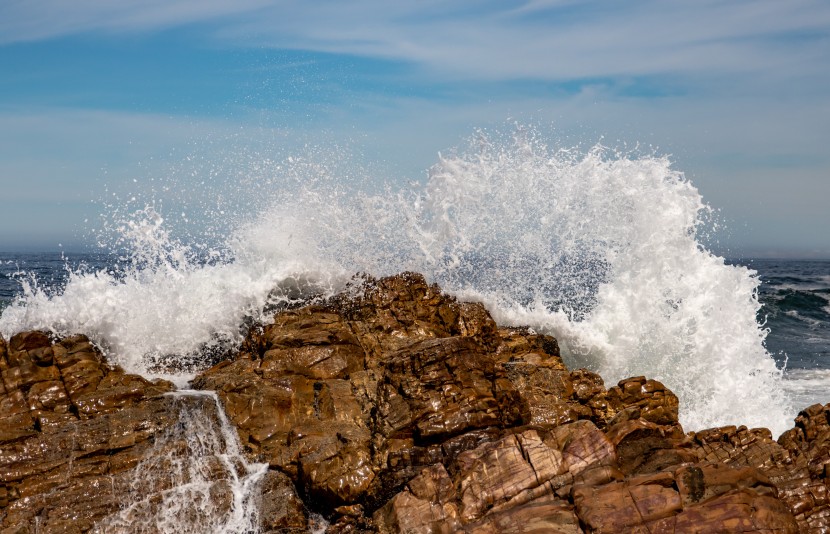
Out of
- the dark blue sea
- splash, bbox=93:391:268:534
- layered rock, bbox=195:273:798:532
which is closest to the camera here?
layered rock, bbox=195:273:798:532

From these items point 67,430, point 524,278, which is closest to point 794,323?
point 524,278

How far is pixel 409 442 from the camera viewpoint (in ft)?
28.5

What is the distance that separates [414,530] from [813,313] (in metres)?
29.6

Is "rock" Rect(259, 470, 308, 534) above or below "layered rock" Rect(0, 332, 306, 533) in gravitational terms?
below

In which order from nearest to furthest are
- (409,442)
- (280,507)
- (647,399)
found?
(280,507), (409,442), (647,399)

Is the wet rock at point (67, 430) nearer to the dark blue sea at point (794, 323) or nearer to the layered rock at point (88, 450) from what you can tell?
the layered rock at point (88, 450)

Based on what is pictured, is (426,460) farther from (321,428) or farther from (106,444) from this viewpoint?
(106,444)

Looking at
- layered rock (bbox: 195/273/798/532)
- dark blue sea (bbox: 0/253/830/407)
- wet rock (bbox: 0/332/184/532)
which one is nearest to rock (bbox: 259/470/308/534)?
layered rock (bbox: 195/273/798/532)

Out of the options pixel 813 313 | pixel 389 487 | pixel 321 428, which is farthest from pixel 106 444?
pixel 813 313

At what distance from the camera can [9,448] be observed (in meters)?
8.00

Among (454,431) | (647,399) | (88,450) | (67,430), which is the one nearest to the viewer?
(88,450)

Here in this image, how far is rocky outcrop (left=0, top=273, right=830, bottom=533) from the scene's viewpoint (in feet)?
22.9

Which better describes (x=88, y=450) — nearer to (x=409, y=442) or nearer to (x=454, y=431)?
(x=409, y=442)

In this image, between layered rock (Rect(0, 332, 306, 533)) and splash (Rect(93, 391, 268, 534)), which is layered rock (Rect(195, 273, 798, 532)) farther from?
layered rock (Rect(0, 332, 306, 533))
